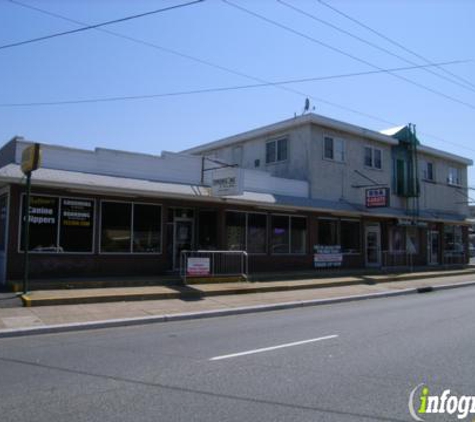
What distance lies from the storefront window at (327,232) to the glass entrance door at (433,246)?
9624 millimetres

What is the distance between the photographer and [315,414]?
5359mm

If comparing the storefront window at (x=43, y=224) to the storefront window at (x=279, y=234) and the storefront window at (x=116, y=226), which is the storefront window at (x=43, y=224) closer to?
the storefront window at (x=116, y=226)

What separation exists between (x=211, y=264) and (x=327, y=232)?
8892mm

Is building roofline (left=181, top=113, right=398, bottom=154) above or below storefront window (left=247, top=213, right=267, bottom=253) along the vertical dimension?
above

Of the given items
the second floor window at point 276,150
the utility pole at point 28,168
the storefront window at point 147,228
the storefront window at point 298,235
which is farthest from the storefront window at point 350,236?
the utility pole at point 28,168

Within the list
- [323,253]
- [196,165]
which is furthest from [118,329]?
[323,253]

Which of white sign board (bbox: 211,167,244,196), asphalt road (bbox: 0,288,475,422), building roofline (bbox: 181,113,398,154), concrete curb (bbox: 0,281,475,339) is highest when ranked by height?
building roofline (bbox: 181,113,398,154)

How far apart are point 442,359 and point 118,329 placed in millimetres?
6524

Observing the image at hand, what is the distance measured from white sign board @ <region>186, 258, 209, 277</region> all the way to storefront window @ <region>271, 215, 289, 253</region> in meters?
5.62

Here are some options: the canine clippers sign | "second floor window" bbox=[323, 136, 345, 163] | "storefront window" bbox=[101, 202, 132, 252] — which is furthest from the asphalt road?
"second floor window" bbox=[323, 136, 345, 163]

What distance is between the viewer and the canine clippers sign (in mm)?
24875

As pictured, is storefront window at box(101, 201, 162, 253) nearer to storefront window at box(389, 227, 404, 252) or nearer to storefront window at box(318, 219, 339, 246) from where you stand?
storefront window at box(318, 219, 339, 246)

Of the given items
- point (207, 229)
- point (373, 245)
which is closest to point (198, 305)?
point (207, 229)

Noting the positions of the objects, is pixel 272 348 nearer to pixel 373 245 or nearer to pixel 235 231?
pixel 235 231
